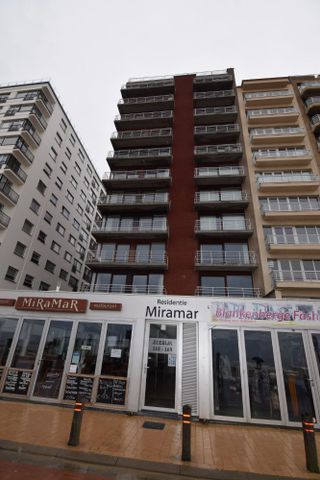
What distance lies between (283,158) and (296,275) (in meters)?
10.9

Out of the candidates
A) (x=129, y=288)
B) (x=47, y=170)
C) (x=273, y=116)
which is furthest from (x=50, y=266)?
(x=273, y=116)

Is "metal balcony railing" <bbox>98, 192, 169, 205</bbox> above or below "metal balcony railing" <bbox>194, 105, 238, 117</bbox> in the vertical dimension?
below

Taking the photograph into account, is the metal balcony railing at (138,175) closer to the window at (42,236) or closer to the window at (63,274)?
the window at (42,236)

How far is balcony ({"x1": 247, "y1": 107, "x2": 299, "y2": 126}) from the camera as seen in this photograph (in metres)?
24.8

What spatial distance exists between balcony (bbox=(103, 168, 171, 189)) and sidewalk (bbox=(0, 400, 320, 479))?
61.6 ft

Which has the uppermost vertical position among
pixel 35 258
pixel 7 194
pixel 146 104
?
pixel 146 104

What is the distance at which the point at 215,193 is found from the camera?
21.6 metres

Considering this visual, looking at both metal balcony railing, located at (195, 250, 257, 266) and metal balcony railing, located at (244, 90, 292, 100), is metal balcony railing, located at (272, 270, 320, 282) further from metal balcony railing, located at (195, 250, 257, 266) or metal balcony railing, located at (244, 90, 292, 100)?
metal balcony railing, located at (244, 90, 292, 100)

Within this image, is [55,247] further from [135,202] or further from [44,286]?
[135,202]

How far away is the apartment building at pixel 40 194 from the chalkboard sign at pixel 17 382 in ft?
43.1

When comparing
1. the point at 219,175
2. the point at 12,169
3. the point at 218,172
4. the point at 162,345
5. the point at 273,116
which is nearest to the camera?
→ the point at 162,345

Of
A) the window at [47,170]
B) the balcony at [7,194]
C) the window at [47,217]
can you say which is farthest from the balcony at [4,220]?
the window at [47,170]

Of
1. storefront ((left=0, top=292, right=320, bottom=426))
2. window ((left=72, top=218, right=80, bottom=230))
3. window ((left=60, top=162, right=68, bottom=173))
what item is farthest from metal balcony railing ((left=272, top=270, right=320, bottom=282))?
window ((left=60, top=162, right=68, bottom=173))

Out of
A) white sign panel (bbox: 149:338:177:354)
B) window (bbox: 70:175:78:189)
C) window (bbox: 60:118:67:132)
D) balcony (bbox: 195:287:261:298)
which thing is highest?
window (bbox: 60:118:67:132)
